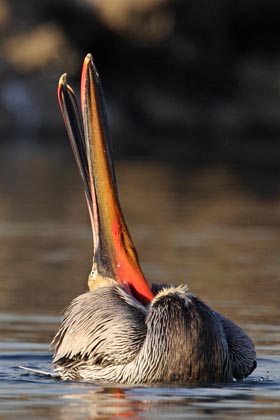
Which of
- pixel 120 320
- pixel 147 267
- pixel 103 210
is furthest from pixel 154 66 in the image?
pixel 120 320

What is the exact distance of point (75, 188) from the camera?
18.8 m

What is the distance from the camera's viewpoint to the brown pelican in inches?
280

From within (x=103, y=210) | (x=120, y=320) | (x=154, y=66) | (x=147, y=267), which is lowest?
(x=120, y=320)

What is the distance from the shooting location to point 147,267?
469 inches

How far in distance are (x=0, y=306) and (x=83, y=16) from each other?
20.3 meters

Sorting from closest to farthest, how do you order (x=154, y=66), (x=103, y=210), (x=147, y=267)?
(x=103, y=210)
(x=147, y=267)
(x=154, y=66)

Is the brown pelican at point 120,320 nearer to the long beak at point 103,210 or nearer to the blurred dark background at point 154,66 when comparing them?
the long beak at point 103,210

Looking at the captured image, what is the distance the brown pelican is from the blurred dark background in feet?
67.5

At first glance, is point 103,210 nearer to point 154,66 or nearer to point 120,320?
point 120,320

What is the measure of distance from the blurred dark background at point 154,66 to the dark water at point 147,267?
7.41 m

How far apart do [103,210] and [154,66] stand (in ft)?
76.9

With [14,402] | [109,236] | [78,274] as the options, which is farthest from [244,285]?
[14,402]

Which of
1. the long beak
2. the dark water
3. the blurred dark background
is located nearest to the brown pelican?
the long beak

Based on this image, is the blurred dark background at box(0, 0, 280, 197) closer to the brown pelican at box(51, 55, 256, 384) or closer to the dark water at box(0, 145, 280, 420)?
the dark water at box(0, 145, 280, 420)
